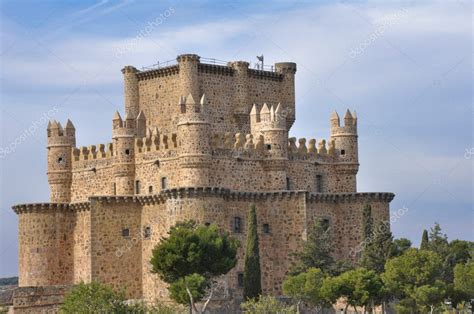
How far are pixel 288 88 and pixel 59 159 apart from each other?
14.2 m

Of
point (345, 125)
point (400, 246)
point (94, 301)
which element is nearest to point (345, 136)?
point (345, 125)

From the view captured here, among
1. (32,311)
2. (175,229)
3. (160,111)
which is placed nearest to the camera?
(175,229)

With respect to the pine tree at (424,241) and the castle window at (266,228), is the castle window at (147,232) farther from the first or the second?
the pine tree at (424,241)

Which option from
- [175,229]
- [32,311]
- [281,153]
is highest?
[281,153]

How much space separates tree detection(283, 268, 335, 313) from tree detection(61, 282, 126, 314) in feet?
33.2

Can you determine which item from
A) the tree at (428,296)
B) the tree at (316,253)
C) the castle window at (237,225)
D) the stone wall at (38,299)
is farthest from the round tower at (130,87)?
the tree at (428,296)

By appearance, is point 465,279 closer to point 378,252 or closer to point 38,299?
point 378,252

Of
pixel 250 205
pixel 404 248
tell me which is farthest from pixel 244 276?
pixel 404 248

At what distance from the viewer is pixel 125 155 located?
217 ft

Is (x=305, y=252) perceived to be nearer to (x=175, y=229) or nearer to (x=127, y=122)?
(x=175, y=229)

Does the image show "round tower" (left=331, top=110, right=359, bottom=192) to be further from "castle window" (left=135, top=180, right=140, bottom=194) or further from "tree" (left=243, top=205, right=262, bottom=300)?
"castle window" (left=135, top=180, right=140, bottom=194)

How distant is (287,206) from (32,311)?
14601 mm

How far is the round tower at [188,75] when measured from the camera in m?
Answer: 67.6

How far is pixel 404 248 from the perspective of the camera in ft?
217
